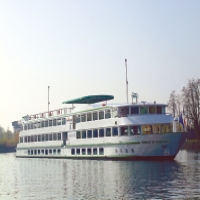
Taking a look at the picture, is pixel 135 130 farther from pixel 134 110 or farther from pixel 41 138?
pixel 41 138

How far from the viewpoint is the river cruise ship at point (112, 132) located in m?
51.2

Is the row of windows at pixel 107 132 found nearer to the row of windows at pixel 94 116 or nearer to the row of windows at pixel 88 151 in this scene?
the row of windows at pixel 94 116

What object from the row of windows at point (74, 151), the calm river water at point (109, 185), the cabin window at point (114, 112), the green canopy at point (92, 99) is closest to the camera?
the calm river water at point (109, 185)

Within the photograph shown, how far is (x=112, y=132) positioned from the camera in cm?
5462

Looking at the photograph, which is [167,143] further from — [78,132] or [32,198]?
[32,198]

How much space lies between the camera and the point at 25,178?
36812 millimetres

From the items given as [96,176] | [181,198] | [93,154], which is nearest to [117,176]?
[96,176]

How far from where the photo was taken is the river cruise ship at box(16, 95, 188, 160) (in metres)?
51.2

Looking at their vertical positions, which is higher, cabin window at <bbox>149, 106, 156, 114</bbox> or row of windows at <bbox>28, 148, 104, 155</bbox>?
cabin window at <bbox>149, 106, 156, 114</bbox>

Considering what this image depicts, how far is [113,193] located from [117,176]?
29.6 feet

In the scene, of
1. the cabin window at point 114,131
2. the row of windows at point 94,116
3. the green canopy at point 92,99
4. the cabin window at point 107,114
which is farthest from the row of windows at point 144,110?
the green canopy at point 92,99

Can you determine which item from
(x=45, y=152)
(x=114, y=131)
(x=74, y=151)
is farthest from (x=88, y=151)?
(x=45, y=152)

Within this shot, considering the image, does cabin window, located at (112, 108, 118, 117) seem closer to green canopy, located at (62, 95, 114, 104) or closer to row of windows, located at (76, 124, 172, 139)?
row of windows, located at (76, 124, 172, 139)

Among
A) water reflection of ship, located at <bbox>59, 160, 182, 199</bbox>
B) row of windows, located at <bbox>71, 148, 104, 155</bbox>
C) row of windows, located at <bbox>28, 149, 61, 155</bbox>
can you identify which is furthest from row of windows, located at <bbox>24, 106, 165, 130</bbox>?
water reflection of ship, located at <bbox>59, 160, 182, 199</bbox>
